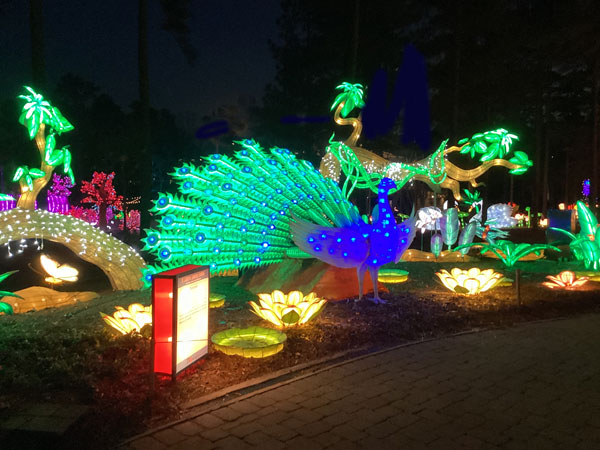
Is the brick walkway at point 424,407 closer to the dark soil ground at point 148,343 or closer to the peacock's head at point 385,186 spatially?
the dark soil ground at point 148,343

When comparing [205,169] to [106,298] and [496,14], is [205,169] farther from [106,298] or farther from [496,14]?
[496,14]

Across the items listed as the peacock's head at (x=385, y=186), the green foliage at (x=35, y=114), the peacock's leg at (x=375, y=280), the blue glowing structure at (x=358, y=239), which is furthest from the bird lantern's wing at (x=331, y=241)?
the green foliage at (x=35, y=114)

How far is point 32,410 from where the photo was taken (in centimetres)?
372

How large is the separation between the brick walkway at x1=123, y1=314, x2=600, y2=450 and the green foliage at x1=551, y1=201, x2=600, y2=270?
663 cm

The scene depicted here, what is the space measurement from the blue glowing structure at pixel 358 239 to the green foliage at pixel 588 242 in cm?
604

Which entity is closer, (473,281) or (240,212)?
(240,212)

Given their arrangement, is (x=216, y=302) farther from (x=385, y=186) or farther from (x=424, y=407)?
(x=424, y=407)

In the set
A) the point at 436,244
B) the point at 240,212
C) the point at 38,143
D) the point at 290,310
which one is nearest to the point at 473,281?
the point at 290,310

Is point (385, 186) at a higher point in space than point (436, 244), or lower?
higher

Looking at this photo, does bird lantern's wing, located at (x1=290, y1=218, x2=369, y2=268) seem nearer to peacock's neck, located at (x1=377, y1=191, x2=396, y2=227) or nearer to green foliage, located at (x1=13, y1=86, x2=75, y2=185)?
peacock's neck, located at (x1=377, y1=191, x2=396, y2=227)

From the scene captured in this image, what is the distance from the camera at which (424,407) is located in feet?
14.0

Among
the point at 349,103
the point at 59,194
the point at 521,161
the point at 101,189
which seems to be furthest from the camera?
the point at 101,189

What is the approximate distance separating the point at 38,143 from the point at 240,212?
4140 mm

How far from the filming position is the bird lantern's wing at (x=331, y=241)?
7414 mm
